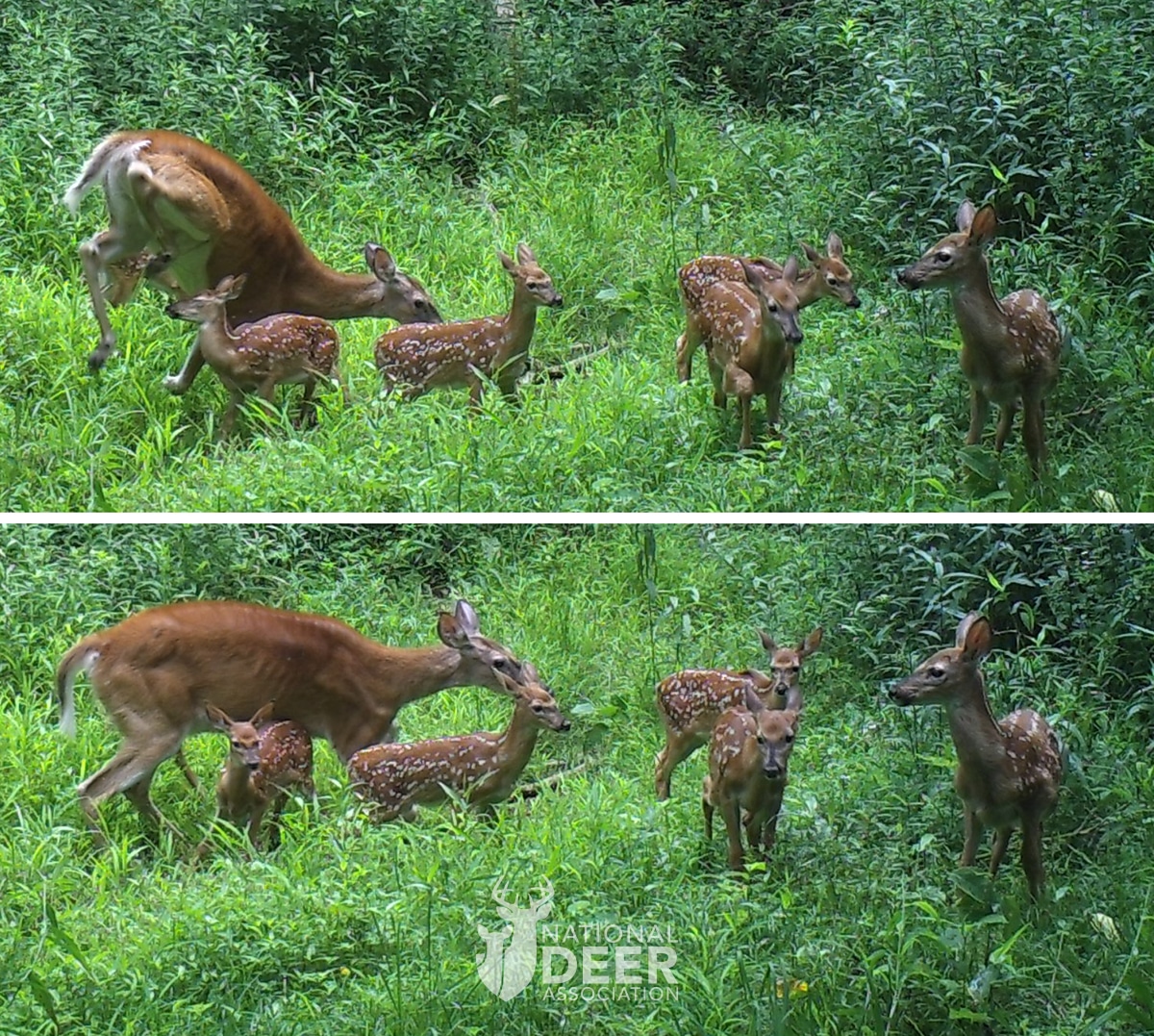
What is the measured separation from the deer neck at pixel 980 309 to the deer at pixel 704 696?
40.2 inches

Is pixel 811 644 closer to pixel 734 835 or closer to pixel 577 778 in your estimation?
pixel 734 835

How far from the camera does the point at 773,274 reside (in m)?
6.50

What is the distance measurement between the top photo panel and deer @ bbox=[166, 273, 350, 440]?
10 mm

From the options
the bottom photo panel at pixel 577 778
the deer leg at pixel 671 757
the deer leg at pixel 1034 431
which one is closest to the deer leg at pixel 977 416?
the deer leg at pixel 1034 431

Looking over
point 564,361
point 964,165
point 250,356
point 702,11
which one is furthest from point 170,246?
point 964,165

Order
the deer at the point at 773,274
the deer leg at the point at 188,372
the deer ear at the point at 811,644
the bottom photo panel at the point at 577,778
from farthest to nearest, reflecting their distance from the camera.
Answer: the deer ear at the point at 811,644
the deer at the point at 773,274
the deer leg at the point at 188,372
the bottom photo panel at the point at 577,778

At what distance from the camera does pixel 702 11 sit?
700 cm

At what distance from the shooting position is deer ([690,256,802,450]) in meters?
6.38

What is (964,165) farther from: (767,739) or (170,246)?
(170,246)

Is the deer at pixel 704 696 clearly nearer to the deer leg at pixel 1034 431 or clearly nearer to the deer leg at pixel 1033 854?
the deer leg at pixel 1033 854

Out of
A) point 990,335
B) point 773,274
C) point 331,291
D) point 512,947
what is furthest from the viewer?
point 331,291

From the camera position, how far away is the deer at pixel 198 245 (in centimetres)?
638

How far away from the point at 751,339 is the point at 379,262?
1078 millimetres
